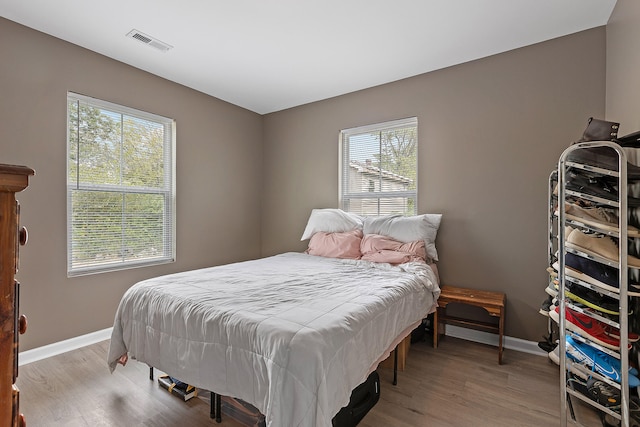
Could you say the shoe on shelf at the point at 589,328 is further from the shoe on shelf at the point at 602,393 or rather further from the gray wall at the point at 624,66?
the gray wall at the point at 624,66

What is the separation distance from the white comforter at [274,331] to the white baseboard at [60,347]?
3.26 feet

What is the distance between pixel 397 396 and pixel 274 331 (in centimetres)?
119

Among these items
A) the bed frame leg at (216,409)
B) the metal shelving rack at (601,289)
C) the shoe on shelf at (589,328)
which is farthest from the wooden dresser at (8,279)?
the shoe on shelf at (589,328)

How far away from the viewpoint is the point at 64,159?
2676 mm

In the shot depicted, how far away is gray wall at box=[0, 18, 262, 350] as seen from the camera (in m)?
2.44

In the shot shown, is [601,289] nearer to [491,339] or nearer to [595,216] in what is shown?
[595,216]

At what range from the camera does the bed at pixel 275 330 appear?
49.9 inches

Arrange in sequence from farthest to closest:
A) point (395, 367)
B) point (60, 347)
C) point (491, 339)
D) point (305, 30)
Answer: point (491, 339), point (60, 347), point (305, 30), point (395, 367)

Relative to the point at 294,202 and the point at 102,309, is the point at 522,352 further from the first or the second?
the point at 102,309

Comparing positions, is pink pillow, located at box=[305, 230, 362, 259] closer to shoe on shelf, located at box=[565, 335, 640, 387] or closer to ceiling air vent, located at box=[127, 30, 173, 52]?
shoe on shelf, located at box=[565, 335, 640, 387]

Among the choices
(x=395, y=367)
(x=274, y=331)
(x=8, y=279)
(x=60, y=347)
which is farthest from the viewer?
(x=60, y=347)

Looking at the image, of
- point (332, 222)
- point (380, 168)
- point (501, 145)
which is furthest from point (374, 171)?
point (501, 145)

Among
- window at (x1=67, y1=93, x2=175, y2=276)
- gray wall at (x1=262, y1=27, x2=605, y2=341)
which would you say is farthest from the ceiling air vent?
gray wall at (x1=262, y1=27, x2=605, y2=341)

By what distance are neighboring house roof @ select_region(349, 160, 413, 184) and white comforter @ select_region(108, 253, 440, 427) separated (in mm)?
1314
